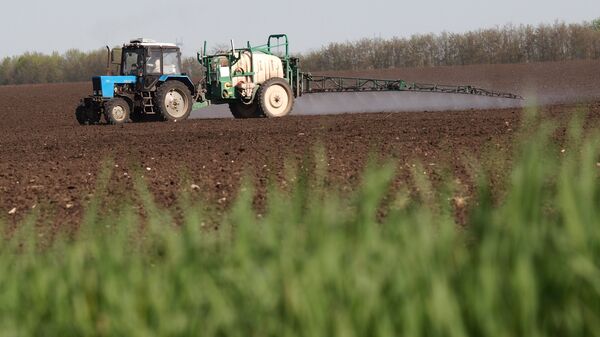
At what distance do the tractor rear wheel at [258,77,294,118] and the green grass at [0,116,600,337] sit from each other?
16767mm

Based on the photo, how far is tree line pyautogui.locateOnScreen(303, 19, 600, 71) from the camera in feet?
161

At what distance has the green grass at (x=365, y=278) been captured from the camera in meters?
3.02

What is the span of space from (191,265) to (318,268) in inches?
22.4

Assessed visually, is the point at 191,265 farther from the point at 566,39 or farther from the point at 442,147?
the point at 566,39

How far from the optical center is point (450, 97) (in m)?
25.1

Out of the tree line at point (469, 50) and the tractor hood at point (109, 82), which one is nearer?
the tractor hood at point (109, 82)

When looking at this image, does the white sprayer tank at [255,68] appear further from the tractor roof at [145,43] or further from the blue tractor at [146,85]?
the tractor roof at [145,43]

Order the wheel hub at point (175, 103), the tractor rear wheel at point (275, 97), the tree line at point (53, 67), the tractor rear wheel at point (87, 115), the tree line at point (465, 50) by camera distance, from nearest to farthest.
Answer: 1. the wheel hub at point (175, 103)
2. the tractor rear wheel at point (87, 115)
3. the tractor rear wheel at point (275, 97)
4. the tree line at point (465, 50)
5. the tree line at point (53, 67)

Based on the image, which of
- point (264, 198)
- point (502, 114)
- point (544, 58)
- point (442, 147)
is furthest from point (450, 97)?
point (544, 58)

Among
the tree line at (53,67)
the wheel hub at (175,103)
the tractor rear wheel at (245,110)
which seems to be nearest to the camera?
the wheel hub at (175,103)

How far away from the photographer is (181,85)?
19703mm

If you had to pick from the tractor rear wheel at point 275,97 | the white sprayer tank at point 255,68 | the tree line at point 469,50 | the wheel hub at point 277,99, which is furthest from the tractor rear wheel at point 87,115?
the tree line at point 469,50

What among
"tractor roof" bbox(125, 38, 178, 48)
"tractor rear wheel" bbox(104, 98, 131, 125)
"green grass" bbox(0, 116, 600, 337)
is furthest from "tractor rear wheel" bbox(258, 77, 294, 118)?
"green grass" bbox(0, 116, 600, 337)

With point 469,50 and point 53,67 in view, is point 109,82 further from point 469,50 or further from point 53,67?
point 53,67
